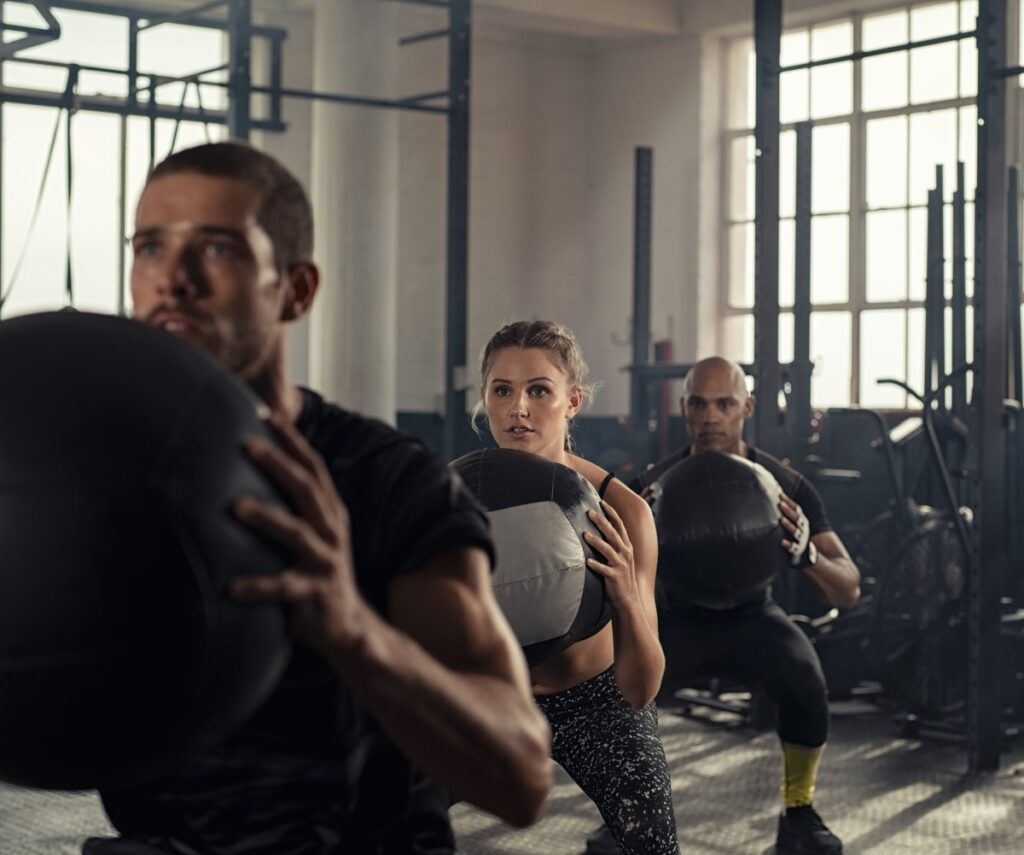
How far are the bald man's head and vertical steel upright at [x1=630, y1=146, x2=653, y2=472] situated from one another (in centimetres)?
285

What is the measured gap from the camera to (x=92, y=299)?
908 centimetres

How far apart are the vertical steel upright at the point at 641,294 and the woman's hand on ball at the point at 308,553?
637cm

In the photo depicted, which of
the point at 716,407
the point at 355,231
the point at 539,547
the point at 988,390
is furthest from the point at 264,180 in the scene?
the point at 355,231

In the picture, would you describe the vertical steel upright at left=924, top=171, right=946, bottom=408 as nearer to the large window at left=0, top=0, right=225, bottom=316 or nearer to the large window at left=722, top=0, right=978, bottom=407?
the large window at left=722, top=0, right=978, bottom=407

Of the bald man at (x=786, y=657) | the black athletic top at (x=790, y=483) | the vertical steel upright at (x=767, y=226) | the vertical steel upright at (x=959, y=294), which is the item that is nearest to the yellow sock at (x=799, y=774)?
the bald man at (x=786, y=657)

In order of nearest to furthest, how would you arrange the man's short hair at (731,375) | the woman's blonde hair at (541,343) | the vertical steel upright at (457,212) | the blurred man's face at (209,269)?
the blurred man's face at (209,269) < the woman's blonde hair at (541,343) < the man's short hair at (731,375) < the vertical steel upright at (457,212)

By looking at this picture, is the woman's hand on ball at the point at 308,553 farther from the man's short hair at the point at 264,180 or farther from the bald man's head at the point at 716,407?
the bald man's head at the point at 716,407

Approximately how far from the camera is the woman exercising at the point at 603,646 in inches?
109

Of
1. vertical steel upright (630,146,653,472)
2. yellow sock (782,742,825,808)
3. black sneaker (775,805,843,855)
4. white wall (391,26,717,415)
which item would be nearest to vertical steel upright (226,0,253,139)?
vertical steel upright (630,146,653,472)

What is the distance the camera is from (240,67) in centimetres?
642

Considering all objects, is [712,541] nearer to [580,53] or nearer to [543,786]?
[543,786]

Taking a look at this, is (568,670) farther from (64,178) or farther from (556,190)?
(556,190)

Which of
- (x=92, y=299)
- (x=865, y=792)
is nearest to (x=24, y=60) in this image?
(x=92, y=299)

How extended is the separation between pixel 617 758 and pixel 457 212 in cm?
422
